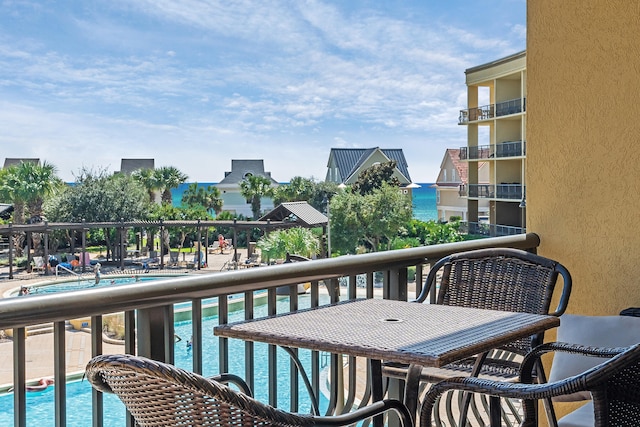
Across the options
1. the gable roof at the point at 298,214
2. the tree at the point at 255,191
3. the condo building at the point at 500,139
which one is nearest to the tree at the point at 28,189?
the tree at the point at 255,191

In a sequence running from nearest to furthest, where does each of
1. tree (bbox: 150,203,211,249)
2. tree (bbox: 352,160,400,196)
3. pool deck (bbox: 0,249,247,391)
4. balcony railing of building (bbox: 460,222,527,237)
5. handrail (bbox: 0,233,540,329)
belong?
handrail (bbox: 0,233,540,329), pool deck (bbox: 0,249,247,391), balcony railing of building (bbox: 460,222,527,237), tree (bbox: 352,160,400,196), tree (bbox: 150,203,211,249)

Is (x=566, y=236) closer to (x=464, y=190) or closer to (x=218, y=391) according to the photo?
(x=218, y=391)

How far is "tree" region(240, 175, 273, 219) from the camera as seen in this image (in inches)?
1644

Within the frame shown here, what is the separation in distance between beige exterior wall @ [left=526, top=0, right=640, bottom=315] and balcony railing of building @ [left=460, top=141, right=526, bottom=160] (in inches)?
642

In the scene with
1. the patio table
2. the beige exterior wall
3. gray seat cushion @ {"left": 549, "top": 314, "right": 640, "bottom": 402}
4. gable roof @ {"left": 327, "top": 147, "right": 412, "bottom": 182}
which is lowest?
gray seat cushion @ {"left": 549, "top": 314, "right": 640, "bottom": 402}

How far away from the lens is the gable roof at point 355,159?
40.2 meters

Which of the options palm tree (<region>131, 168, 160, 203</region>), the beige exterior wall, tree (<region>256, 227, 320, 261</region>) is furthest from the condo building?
palm tree (<region>131, 168, 160, 203</region>)

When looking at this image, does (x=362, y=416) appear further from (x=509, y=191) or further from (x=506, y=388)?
(x=509, y=191)

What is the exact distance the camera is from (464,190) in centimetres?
2602

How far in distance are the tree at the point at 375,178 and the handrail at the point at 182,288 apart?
3394cm

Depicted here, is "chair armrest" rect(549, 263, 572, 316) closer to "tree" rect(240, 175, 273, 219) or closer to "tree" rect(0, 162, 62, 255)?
"tree" rect(0, 162, 62, 255)

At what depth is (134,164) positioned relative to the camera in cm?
4519

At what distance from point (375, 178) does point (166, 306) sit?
118ft

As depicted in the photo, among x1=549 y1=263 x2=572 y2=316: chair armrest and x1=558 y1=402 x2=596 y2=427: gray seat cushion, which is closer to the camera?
x1=558 y1=402 x2=596 y2=427: gray seat cushion
